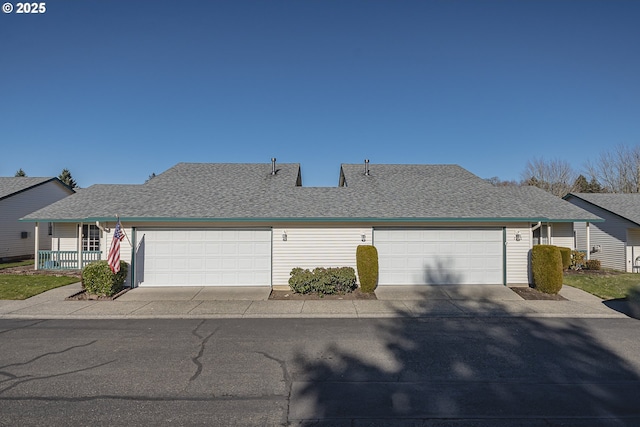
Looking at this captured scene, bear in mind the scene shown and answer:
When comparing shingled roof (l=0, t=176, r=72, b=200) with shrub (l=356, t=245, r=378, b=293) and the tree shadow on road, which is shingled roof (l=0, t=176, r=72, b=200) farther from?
the tree shadow on road

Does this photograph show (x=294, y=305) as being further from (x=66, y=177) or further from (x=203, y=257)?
(x=66, y=177)

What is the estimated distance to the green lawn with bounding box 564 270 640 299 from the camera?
38.2 ft

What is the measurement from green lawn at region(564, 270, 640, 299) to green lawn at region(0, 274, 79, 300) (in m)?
19.3

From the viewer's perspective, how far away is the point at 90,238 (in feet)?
56.5

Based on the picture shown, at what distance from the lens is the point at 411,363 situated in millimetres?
5934

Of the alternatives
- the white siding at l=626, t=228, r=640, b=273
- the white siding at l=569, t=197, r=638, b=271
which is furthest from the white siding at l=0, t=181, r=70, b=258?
the white siding at l=626, t=228, r=640, b=273

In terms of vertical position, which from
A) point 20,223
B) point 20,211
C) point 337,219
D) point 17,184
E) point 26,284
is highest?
point 17,184

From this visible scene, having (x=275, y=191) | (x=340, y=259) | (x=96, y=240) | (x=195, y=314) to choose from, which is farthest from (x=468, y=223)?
(x=96, y=240)

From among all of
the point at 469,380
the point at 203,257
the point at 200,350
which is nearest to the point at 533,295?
the point at 469,380

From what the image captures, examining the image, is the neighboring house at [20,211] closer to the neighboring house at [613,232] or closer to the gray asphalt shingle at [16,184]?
the gray asphalt shingle at [16,184]

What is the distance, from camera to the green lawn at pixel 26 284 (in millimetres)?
11156

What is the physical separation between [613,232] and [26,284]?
90.6 ft

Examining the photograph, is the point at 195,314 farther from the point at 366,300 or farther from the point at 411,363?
the point at 411,363

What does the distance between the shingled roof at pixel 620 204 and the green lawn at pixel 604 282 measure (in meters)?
3.25
